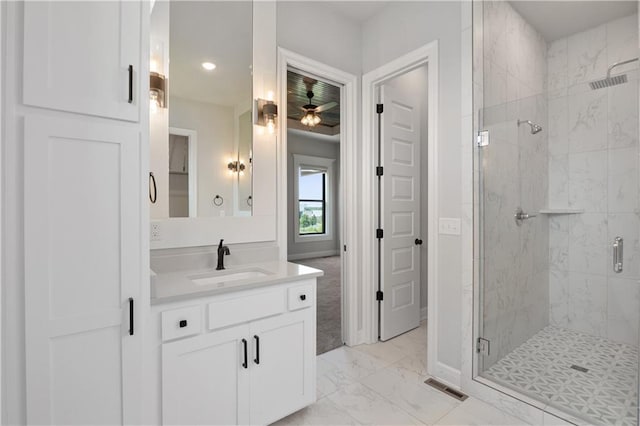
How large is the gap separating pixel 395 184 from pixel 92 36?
2.46m

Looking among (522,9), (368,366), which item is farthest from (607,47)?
(368,366)

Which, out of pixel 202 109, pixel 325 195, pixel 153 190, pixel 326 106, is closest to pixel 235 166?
pixel 202 109

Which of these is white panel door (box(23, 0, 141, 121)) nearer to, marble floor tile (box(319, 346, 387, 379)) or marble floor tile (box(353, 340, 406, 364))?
marble floor tile (box(319, 346, 387, 379))

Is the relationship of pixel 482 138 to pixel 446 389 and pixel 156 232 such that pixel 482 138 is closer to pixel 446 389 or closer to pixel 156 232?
pixel 446 389

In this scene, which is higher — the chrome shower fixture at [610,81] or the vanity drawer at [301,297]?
the chrome shower fixture at [610,81]

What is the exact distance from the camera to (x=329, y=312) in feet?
12.5

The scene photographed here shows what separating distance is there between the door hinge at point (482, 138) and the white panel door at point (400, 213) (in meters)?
0.90

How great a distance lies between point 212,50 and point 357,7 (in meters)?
1.36

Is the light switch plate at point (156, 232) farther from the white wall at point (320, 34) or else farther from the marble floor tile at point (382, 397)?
the white wall at point (320, 34)

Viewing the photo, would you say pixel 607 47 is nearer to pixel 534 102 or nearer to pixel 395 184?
pixel 534 102

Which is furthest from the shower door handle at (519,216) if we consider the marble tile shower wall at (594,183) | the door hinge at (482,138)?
the door hinge at (482,138)

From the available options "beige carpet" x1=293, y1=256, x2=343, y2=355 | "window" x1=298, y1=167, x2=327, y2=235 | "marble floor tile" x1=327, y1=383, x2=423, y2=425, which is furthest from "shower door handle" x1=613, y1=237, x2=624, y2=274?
"window" x1=298, y1=167, x2=327, y2=235

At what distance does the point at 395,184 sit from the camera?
3.06 meters

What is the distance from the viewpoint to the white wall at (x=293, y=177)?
23.4 ft
